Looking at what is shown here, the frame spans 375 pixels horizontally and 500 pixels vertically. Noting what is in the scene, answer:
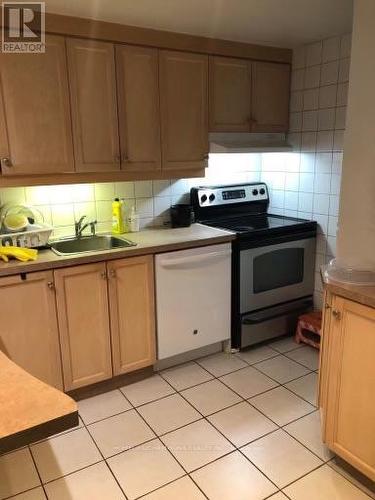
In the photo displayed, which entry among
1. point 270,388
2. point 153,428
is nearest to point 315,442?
point 270,388

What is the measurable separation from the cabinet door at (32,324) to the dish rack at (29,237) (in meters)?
0.25

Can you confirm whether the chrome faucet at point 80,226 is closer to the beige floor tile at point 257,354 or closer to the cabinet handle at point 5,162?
the cabinet handle at point 5,162

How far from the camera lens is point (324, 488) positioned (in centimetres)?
175

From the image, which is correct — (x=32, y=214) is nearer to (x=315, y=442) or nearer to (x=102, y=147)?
(x=102, y=147)

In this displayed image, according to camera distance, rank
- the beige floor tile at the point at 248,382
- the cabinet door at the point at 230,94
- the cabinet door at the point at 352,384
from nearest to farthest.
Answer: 1. the cabinet door at the point at 352,384
2. the beige floor tile at the point at 248,382
3. the cabinet door at the point at 230,94

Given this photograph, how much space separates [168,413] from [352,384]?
1067 millimetres

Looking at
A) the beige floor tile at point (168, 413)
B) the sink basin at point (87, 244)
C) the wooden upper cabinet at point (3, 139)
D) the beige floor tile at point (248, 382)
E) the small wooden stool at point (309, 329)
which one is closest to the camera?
the wooden upper cabinet at point (3, 139)

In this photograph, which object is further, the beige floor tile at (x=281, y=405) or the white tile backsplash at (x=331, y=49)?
the white tile backsplash at (x=331, y=49)

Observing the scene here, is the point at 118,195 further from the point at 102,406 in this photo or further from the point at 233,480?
the point at 233,480

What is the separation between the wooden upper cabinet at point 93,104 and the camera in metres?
2.22

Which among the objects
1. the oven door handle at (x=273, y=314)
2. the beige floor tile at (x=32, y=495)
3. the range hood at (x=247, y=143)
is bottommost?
the beige floor tile at (x=32, y=495)

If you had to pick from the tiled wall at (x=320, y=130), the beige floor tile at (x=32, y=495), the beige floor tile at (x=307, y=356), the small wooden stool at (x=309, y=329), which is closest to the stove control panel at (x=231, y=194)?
the tiled wall at (x=320, y=130)

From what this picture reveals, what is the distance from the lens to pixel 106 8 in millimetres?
2055

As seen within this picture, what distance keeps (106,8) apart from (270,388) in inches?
92.0
